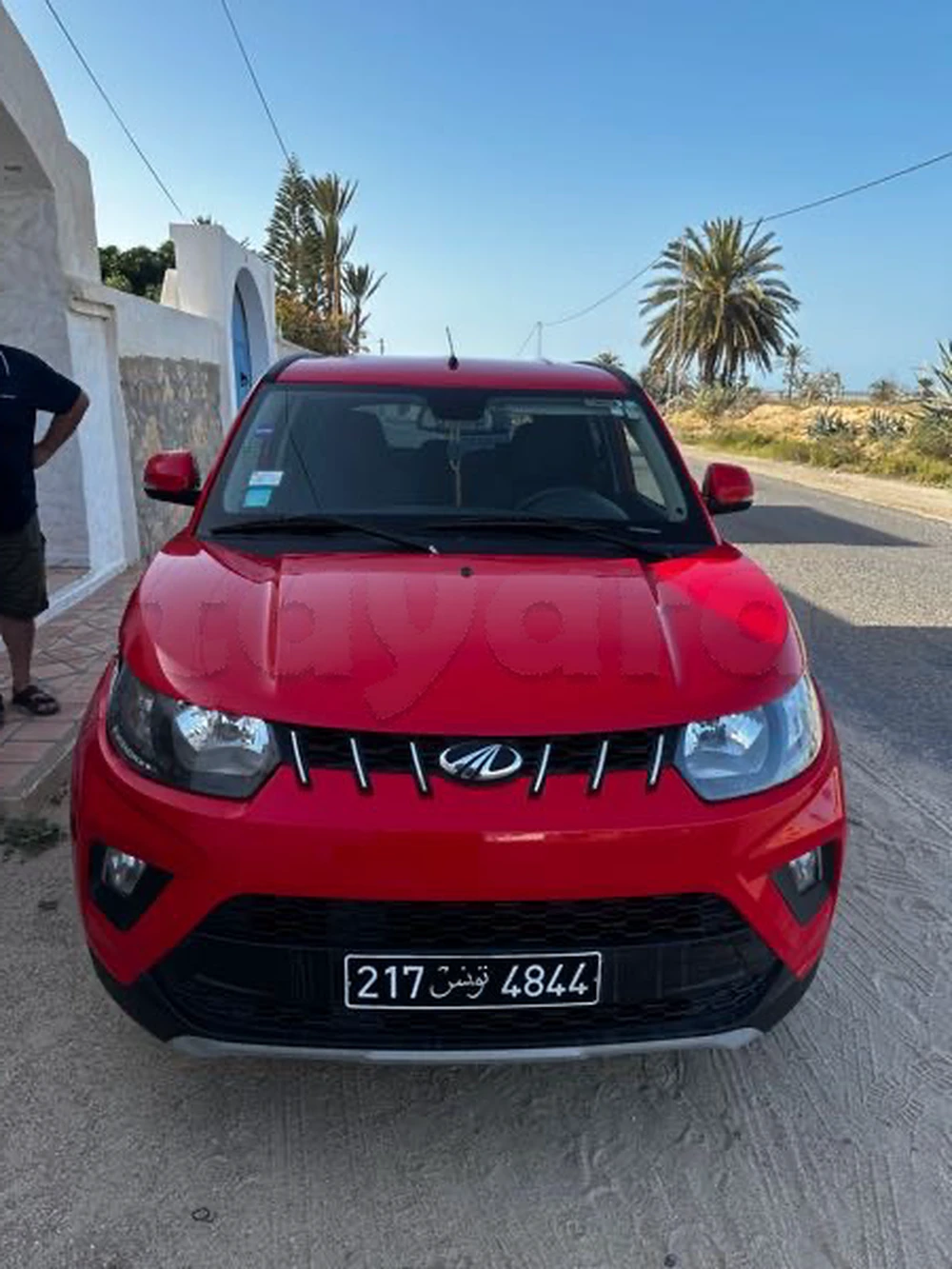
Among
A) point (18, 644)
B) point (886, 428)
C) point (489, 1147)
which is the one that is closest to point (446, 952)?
point (489, 1147)

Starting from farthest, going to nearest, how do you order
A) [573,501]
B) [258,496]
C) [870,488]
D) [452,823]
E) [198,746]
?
[870,488], [573,501], [258,496], [198,746], [452,823]

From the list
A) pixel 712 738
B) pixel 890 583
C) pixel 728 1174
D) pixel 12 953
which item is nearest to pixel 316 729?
pixel 712 738

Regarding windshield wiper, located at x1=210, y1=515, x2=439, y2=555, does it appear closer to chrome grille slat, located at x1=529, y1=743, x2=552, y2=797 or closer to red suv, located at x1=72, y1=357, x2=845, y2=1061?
red suv, located at x1=72, y1=357, x2=845, y2=1061

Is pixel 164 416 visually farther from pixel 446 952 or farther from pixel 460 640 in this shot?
pixel 446 952

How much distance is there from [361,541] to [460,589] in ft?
1.47

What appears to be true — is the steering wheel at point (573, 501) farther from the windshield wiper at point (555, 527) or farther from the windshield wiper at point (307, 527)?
the windshield wiper at point (307, 527)

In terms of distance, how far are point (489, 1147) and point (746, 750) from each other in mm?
1039

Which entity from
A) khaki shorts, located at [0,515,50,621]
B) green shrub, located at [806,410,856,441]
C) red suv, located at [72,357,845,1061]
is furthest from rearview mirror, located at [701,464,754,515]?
green shrub, located at [806,410,856,441]

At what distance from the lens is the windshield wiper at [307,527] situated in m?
2.79

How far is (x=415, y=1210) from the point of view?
1.97m

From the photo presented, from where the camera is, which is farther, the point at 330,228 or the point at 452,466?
the point at 330,228

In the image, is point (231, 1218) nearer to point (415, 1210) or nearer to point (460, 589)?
point (415, 1210)

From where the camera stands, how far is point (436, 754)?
1917 mm

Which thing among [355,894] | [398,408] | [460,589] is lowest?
[355,894]
